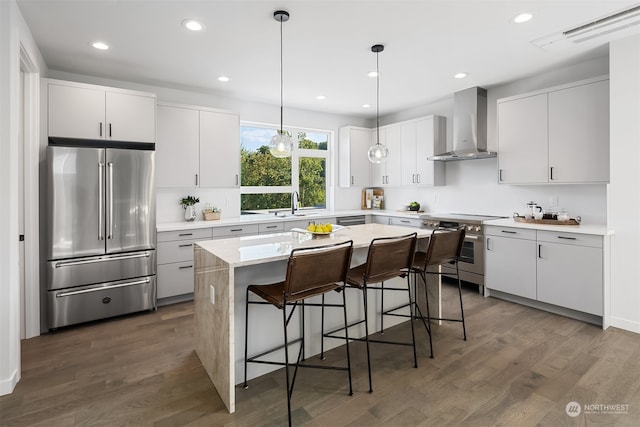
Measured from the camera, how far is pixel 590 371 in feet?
8.18

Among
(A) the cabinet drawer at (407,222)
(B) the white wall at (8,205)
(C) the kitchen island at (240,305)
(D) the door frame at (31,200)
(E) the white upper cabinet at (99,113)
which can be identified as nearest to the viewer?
(C) the kitchen island at (240,305)

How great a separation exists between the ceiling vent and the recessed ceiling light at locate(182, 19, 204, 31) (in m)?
3.04

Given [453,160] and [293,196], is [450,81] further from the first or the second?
[293,196]

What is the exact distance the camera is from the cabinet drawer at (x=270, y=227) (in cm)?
462

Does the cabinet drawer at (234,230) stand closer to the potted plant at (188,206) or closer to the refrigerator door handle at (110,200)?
the potted plant at (188,206)

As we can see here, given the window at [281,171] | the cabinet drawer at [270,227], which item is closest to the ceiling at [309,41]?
the window at [281,171]

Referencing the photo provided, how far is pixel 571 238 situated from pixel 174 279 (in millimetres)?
4317

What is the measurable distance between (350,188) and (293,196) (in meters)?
1.27

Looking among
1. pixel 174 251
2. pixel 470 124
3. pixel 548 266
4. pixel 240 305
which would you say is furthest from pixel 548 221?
pixel 174 251

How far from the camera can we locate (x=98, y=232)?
343 cm

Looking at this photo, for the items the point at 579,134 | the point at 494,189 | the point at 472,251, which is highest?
the point at 579,134

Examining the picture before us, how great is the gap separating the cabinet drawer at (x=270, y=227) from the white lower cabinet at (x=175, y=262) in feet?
2.58

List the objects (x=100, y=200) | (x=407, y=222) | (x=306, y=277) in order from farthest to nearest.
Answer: (x=407, y=222), (x=100, y=200), (x=306, y=277)

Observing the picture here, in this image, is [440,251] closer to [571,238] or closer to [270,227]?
[571,238]
